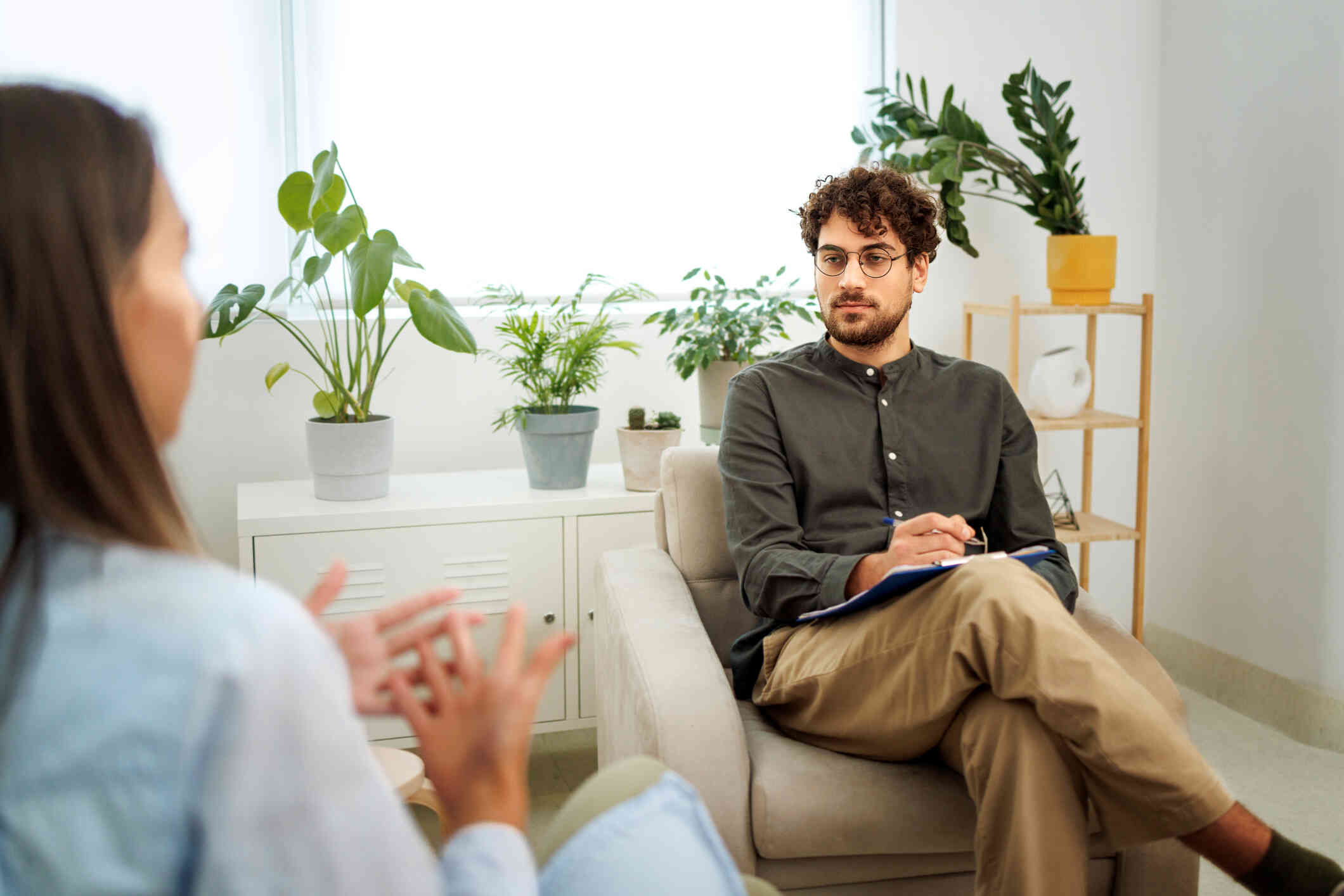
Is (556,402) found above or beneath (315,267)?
beneath

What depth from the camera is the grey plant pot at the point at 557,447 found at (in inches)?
103

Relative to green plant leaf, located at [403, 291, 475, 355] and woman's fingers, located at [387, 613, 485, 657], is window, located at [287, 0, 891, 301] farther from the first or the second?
woman's fingers, located at [387, 613, 485, 657]

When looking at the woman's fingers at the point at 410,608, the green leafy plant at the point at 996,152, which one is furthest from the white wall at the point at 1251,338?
the woman's fingers at the point at 410,608

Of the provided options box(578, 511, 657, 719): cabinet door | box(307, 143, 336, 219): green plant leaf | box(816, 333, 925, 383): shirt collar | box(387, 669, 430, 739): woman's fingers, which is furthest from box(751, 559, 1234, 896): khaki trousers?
box(307, 143, 336, 219): green plant leaf

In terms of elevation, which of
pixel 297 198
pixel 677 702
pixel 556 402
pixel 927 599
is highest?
pixel 297 198

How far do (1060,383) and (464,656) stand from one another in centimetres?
238

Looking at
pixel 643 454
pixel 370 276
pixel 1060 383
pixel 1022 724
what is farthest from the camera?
pixel 1060 383

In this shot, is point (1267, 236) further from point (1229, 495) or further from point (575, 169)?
point (575, 169)

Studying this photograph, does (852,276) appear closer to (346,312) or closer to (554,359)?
(554,359)

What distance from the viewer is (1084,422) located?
290cm

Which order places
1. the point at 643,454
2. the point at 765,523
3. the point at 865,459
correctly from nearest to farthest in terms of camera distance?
the point at 765,523
the point at 865,459
the point at 643,454

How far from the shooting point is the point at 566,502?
8.39ft

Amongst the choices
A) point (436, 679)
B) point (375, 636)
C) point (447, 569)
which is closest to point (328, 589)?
point (375, 636)

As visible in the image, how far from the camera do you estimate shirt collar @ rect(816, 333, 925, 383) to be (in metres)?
2.11
